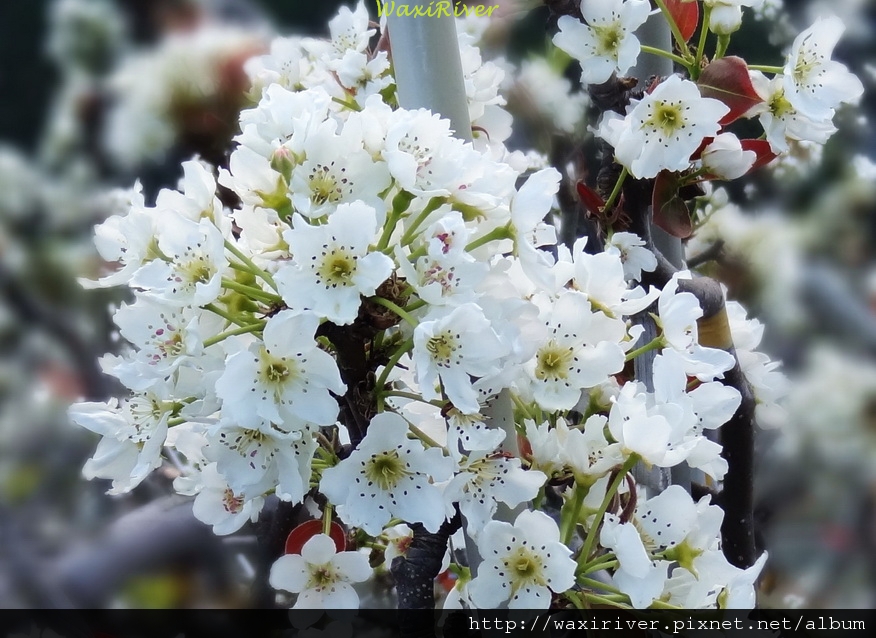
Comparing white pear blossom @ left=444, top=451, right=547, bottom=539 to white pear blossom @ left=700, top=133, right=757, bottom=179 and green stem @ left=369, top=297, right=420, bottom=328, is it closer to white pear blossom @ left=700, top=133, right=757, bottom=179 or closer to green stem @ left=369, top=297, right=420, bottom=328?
green stem @ left=369, top=297, right=420, bottom=328

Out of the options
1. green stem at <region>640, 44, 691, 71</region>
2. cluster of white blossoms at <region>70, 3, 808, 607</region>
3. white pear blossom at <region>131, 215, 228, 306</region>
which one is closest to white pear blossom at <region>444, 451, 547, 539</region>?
cluster of white blossoms at <region>70, 3, 808, 607</region>

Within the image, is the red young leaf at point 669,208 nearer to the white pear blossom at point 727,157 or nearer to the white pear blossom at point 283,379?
the white pear blossom at point 727,157

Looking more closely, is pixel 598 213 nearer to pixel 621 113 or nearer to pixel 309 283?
pixel 621 113

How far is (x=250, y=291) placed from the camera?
28 cm

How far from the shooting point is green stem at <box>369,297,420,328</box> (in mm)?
271

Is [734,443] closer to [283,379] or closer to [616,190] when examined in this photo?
[616,190]

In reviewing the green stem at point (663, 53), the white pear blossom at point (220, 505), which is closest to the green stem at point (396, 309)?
the white pear blossom at point (220, 505)

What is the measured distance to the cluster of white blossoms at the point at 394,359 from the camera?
0.27 m

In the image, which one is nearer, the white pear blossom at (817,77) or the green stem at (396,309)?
the green stem at (396,309)

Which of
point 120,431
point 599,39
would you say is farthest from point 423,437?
point 599,39

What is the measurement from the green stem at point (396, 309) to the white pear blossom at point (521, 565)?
3.3 inches

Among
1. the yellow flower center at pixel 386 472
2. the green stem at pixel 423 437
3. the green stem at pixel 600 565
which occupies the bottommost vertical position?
the green stem at pixel 600 565

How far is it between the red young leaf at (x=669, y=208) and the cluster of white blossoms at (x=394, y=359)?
0.07 meters

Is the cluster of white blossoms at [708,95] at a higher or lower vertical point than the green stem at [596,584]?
higher
